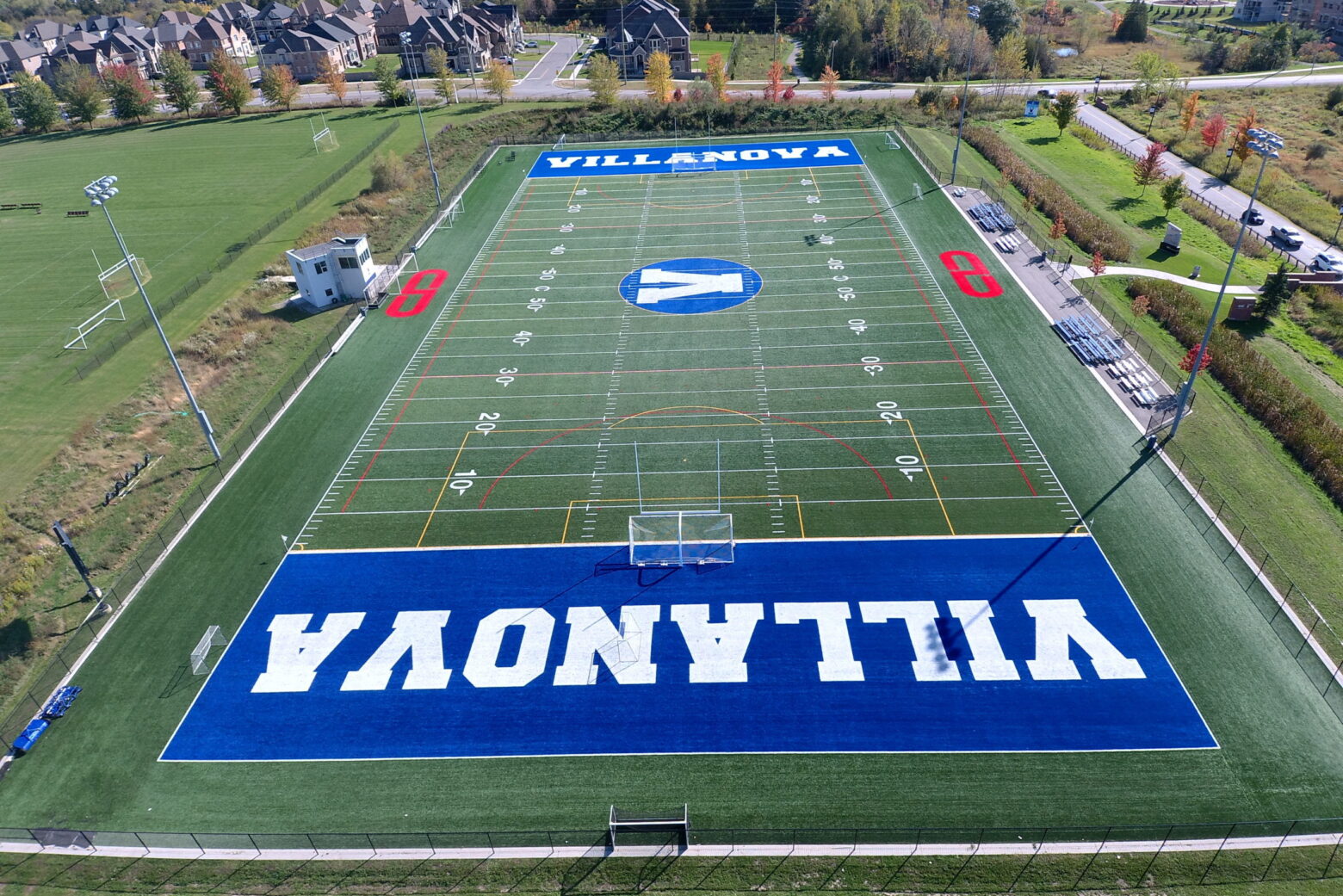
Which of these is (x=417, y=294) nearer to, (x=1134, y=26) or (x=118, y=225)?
(x=118, y=225)

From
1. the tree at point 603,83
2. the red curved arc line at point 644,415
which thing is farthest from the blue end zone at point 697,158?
the red curved arc line at point 644,415

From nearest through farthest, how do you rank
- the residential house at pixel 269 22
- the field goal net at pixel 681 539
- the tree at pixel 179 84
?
the field goal net at pixel 681 539 < the tree at pixel 179 84 < the residential house at pixel 269 22

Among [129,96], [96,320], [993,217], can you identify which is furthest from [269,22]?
[993,217]

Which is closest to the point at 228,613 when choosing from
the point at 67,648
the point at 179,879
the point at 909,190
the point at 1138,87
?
the point at 67,648

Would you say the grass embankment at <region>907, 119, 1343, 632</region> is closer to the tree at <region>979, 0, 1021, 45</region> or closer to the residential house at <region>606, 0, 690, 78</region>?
the tree at <region>979, 0, 1021, 45</region>

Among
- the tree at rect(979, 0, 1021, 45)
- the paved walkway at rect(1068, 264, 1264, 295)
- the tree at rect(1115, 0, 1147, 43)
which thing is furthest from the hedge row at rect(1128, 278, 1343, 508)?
the tree at rect(1115, 0, 1147, 43)

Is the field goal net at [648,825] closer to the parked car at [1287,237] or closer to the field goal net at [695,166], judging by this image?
the field goal net at [695,166]

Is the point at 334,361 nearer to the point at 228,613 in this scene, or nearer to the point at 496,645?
the point at 228,613
